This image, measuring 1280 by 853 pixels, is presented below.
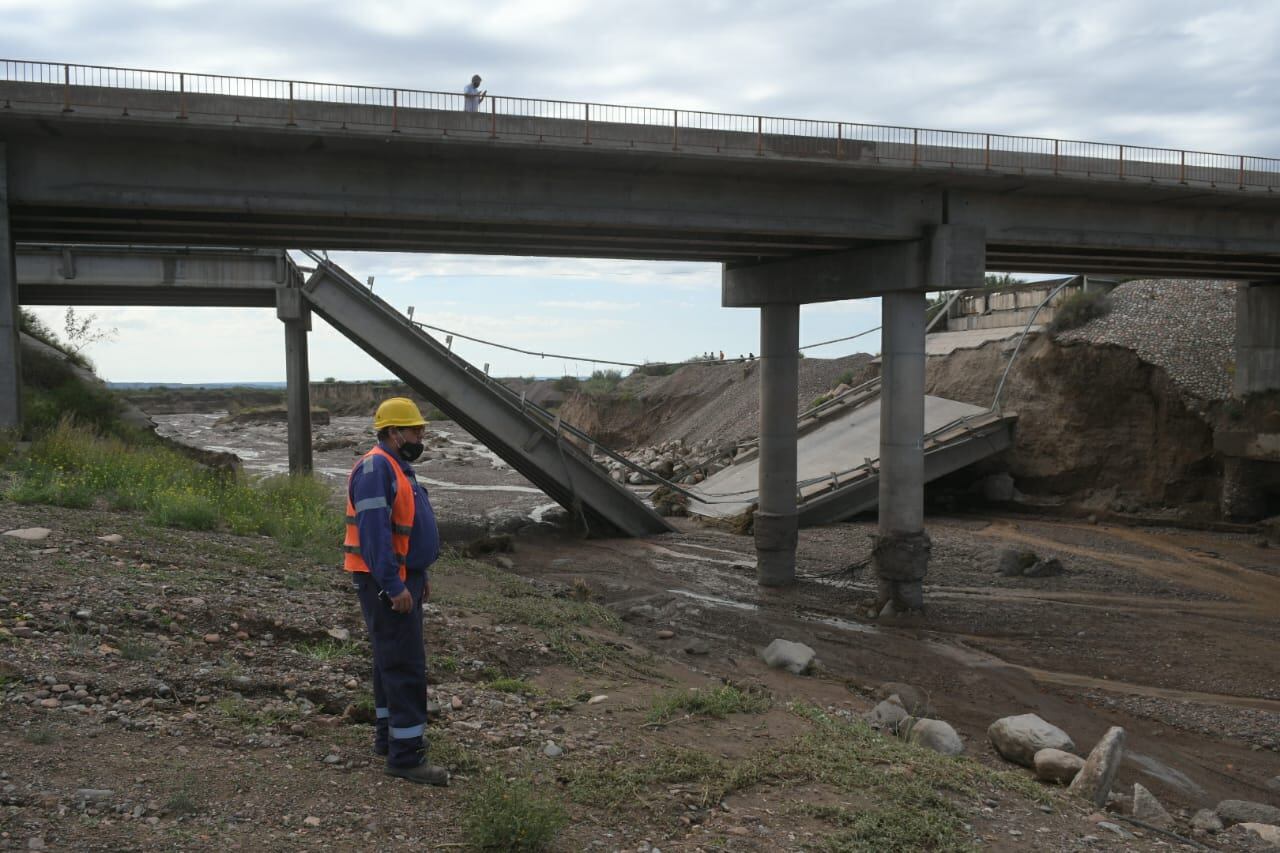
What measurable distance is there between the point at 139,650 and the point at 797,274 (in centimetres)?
1411

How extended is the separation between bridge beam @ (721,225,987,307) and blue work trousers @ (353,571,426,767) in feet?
41.9

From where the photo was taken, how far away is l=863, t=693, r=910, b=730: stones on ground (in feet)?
29.0

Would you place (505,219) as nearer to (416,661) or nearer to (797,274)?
(797,274)

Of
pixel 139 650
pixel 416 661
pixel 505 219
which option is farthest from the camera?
pixel 505 219

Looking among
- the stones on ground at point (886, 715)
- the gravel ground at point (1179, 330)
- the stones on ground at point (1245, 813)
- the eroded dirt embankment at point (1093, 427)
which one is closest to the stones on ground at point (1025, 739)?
the stones on ground at point (886, 715)

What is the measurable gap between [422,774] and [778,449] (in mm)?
13714

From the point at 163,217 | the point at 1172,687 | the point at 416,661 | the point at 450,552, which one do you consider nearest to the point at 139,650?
the point at 416,661

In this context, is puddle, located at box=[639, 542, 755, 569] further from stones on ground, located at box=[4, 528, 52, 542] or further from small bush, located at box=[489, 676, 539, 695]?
stones on ground, located at box=[4, 528, 52, 542]

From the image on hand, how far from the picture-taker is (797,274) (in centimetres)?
1839

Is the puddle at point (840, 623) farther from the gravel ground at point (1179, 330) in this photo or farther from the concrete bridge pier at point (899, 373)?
the gravel ground at point (1179, 330)

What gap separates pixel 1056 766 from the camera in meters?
7.91

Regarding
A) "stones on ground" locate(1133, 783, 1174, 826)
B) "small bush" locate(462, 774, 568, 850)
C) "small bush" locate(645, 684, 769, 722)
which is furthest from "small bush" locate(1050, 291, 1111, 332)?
"small bush" locate(462, 774, 568, 850)

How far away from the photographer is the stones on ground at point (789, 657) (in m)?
11.2

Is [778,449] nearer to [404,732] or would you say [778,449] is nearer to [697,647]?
[697,647]
